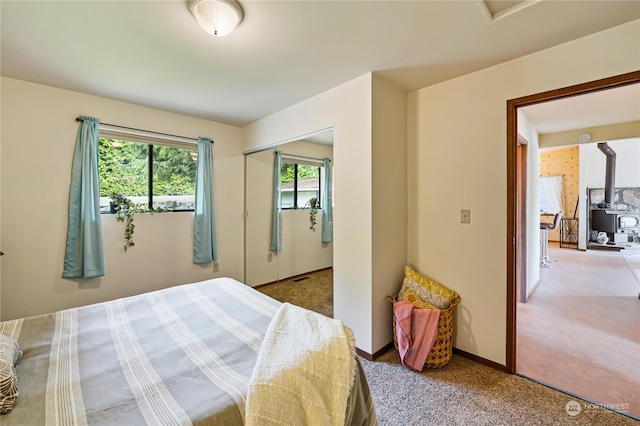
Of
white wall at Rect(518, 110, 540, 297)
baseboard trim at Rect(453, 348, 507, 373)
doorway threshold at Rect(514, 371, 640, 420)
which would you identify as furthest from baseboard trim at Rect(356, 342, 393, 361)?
white wall at Rect(518, 110, 540, 297)

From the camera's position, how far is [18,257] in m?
2.32

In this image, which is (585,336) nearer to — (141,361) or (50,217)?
(141,361)

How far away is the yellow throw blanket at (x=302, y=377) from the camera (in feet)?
2.97

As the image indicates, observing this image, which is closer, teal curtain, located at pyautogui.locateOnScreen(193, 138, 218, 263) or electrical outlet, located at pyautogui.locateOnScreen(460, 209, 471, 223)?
electrical outlet, located at pyautogui.locateOnScreen(460, 209, 471, 223)

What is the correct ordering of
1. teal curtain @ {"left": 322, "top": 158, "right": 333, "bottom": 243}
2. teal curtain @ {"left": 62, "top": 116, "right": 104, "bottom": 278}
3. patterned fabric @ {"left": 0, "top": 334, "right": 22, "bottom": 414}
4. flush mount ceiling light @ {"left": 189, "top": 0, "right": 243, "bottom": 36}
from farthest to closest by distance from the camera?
teal curtain @ {"left": 322, "top": 158, "right": 333, "bottom": 243} → teal curtain @ {"left": 62, "top": 116, "right": 104, "bottom": 278} → flush mount ceiling light @ {"left": 189, "top": 0, "right": 243, "bottom": 36} → patterned fabric @ {"left": 0, "top": 334, "right": 22, "bottom": 414}

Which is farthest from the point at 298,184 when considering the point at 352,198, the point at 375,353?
the point at 375,353

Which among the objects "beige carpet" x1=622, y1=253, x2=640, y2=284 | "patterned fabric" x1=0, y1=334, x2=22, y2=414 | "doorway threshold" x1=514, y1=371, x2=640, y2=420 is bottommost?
"doorway threshold" x1=514, y1=371, x2=640, y2=420

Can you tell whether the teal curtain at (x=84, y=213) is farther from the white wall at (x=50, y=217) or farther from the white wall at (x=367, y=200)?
the white wall at (x=367, y=200)

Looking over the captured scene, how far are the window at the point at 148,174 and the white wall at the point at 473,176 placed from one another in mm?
2756

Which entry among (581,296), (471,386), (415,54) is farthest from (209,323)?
(581,296)

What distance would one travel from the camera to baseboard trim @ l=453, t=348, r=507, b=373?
Result: 204 centimetres

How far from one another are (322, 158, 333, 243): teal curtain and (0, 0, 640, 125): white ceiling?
3.01ft

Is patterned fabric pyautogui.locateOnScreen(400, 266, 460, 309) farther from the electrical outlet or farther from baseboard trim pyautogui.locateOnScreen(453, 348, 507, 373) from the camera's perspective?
the electrical outlet

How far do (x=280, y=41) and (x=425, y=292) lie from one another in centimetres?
225
